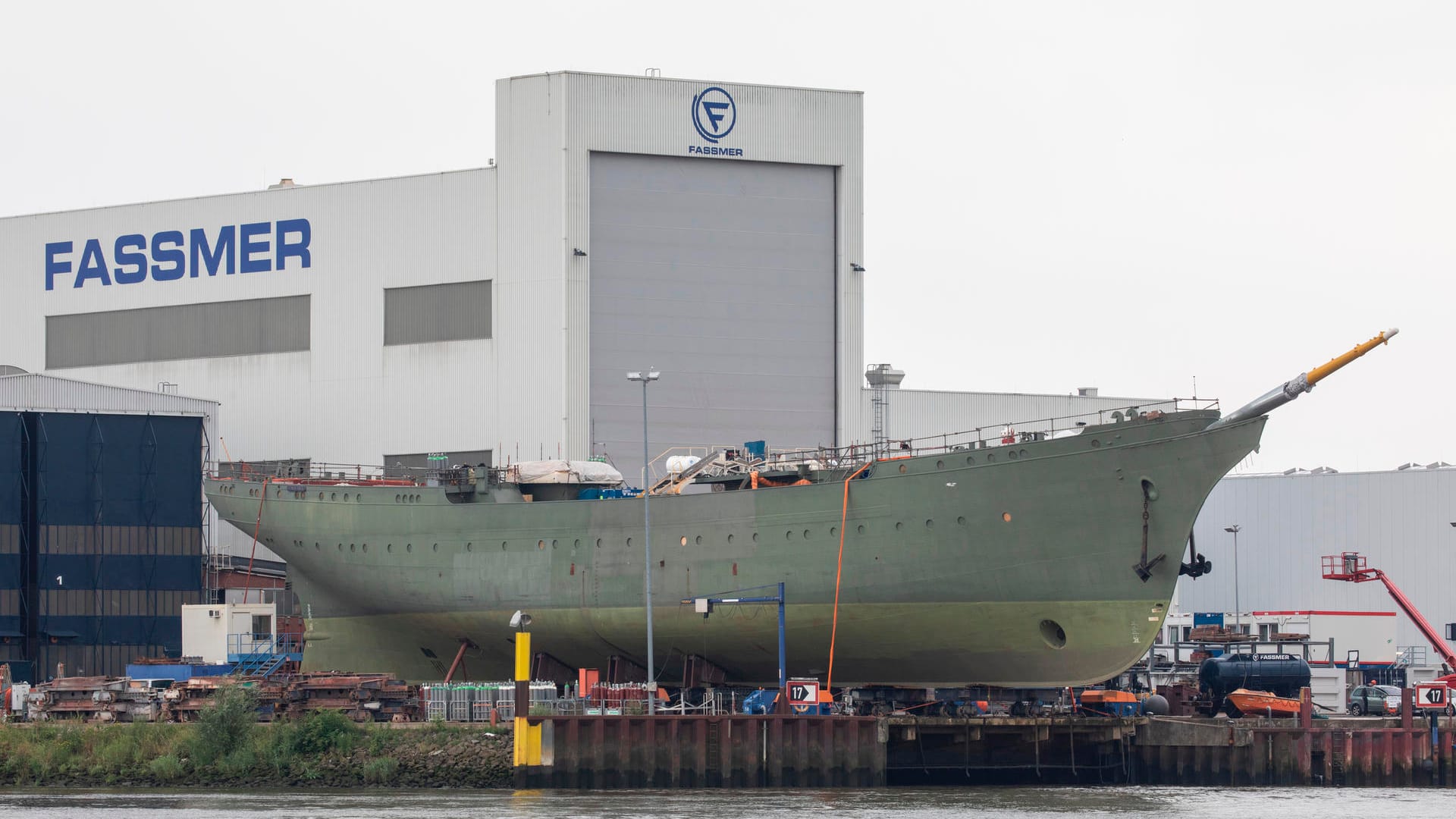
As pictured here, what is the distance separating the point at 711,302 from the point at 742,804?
24.6 m

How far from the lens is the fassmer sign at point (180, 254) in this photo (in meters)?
60.7

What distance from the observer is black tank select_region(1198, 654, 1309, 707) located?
153ft

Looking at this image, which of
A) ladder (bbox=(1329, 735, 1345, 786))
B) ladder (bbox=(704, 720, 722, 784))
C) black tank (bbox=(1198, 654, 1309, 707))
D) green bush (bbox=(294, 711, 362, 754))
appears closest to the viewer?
ladder (bbox=(704, 720, 722, 784))

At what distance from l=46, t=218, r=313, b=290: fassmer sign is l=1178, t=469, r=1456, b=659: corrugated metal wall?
120 feet

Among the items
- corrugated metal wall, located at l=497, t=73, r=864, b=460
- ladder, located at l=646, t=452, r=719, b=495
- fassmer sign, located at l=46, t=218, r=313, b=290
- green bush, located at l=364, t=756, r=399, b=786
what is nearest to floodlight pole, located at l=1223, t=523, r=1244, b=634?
corrugated metal wall, located at l=497, t=73, r=864, b=460

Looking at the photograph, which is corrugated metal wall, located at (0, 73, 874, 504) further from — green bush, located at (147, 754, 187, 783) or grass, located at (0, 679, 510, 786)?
green bush, located at (147, 754, 187, 783)

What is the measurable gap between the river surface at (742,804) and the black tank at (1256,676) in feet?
20.5

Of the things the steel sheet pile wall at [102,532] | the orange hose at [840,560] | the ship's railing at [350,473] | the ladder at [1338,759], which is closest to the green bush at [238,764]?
the ship's railing at [350,473]

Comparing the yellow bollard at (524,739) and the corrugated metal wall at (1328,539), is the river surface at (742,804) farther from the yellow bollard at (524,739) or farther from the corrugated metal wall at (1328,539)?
the corrugated metal wall at (1328,539)

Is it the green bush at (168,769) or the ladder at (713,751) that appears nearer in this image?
the ladder at (713,751)

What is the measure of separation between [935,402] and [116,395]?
25.4 m

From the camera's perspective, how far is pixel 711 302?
190 ft

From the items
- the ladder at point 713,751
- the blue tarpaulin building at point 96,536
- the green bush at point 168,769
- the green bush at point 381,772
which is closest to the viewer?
the ladder at point 713,751

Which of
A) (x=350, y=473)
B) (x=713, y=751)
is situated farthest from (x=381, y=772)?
(x=350, y=473)
